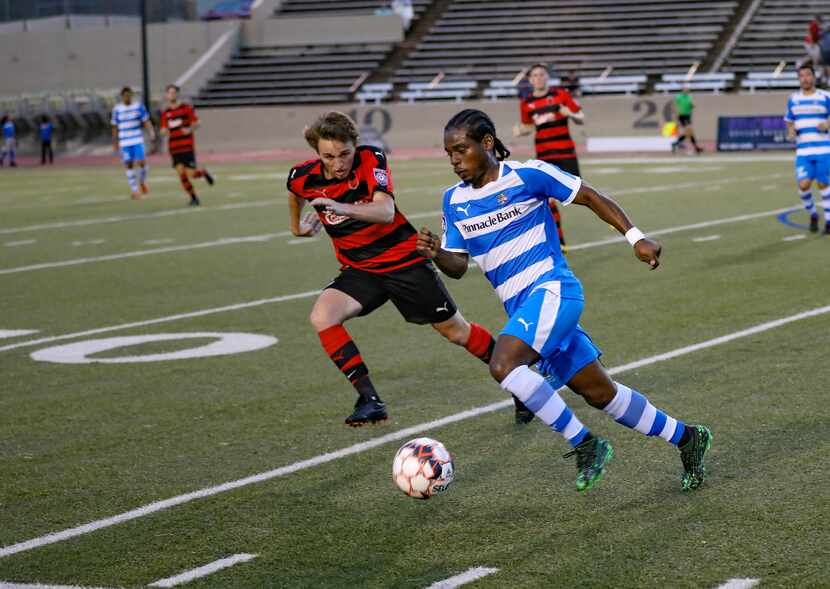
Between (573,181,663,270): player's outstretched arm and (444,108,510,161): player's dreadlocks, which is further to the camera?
(444,108,510,161): player's dreadlocks

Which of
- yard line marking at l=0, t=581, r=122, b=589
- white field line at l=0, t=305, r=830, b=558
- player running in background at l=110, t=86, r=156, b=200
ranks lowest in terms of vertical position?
player running in background at l=110, t=86, r=156, b=200

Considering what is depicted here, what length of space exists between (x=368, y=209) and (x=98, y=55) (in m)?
51.4

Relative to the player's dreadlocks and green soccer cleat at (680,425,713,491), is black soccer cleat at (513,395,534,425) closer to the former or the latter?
green soccer cleat at (680,425,713,491)

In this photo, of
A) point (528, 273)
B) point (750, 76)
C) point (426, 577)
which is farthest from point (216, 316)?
point (750, 76)

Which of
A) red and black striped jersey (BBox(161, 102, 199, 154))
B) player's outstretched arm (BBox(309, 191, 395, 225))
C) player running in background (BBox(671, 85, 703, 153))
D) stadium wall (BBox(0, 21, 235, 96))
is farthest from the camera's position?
stadium wall (BBox(0, 21, 235, 96))

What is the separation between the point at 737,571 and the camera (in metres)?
4.78

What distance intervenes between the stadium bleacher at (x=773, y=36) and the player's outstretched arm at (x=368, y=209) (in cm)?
3952

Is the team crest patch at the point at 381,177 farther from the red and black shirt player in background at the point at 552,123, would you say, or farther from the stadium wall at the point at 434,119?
the stadium wall at the point at 434,119

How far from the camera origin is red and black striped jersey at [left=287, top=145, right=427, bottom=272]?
7.15m

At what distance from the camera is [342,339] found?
7.21m

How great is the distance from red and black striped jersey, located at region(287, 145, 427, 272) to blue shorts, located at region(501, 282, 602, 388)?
1596 millimetres

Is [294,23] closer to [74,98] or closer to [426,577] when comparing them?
[74,98]

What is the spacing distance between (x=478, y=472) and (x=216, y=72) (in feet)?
153

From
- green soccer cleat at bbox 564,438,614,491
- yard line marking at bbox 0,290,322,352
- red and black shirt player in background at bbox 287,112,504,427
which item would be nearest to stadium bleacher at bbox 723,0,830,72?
yard line marking at bbox 0,290,322,352
